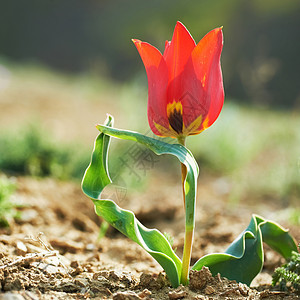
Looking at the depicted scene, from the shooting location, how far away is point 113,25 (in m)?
13.9

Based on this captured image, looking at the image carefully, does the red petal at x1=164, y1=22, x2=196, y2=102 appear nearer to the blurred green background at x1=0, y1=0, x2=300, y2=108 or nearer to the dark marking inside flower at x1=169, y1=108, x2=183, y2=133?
the dark marking inside flower at x1=169, y1=108, x2=183, y2=133

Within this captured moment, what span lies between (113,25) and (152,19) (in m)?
1.65

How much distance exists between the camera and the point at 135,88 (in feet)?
17.4

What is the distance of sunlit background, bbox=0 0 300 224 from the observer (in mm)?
3561

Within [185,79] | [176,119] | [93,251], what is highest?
[185,79]

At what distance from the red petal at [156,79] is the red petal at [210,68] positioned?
0.09m

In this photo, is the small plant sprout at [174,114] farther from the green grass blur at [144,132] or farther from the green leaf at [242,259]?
the green grass blur at [144,132]

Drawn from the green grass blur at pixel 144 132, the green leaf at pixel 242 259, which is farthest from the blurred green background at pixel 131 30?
the green leaf at pixel 242 259

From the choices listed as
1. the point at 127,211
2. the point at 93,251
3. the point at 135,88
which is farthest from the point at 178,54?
the point at 135,88

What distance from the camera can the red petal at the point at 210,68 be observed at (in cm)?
116

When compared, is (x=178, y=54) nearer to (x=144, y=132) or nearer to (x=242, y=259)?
(x=242, y=259)

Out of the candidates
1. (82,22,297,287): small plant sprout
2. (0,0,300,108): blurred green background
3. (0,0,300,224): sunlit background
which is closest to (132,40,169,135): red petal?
(82,22,297,287): small plant sprout

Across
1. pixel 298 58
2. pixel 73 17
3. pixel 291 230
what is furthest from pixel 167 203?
pixel 73 17

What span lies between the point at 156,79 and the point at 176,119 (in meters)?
0.12
